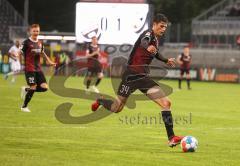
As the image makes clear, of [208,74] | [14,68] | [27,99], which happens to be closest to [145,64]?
[27,99]

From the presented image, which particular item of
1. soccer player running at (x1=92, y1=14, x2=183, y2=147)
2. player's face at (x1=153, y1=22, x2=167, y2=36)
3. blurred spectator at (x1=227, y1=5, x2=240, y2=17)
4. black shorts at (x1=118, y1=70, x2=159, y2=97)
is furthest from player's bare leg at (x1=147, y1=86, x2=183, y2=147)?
blurred spectator at (x1=227, y1=5, x2=240, y2=17)

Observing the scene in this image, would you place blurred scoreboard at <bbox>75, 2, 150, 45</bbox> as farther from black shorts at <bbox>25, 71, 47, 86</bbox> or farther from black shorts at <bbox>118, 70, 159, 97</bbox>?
black shorts at <bbox>118, 70, 159, 97</bbox>

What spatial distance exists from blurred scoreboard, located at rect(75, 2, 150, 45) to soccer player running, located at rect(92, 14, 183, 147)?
37865 millimetres

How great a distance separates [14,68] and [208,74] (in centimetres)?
1553

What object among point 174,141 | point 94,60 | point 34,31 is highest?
point 34,31

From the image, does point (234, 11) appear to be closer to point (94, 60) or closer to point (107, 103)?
point (94, 60)

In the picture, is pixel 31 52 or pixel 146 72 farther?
pixel 31 52

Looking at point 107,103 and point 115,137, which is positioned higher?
point 107,103

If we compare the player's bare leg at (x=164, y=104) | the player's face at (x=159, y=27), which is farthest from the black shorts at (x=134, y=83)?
the player's face at (x=159, y=27)

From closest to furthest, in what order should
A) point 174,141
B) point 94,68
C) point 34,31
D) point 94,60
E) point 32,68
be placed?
1. point 174,141
2. point 34,31
3. point 32,68
4. point 94,68
5. point 94,60

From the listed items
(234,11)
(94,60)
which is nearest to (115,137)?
(94,60)

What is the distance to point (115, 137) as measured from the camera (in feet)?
52.0

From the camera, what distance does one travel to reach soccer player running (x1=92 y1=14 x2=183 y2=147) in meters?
14.2

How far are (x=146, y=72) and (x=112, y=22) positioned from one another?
38806 mm
